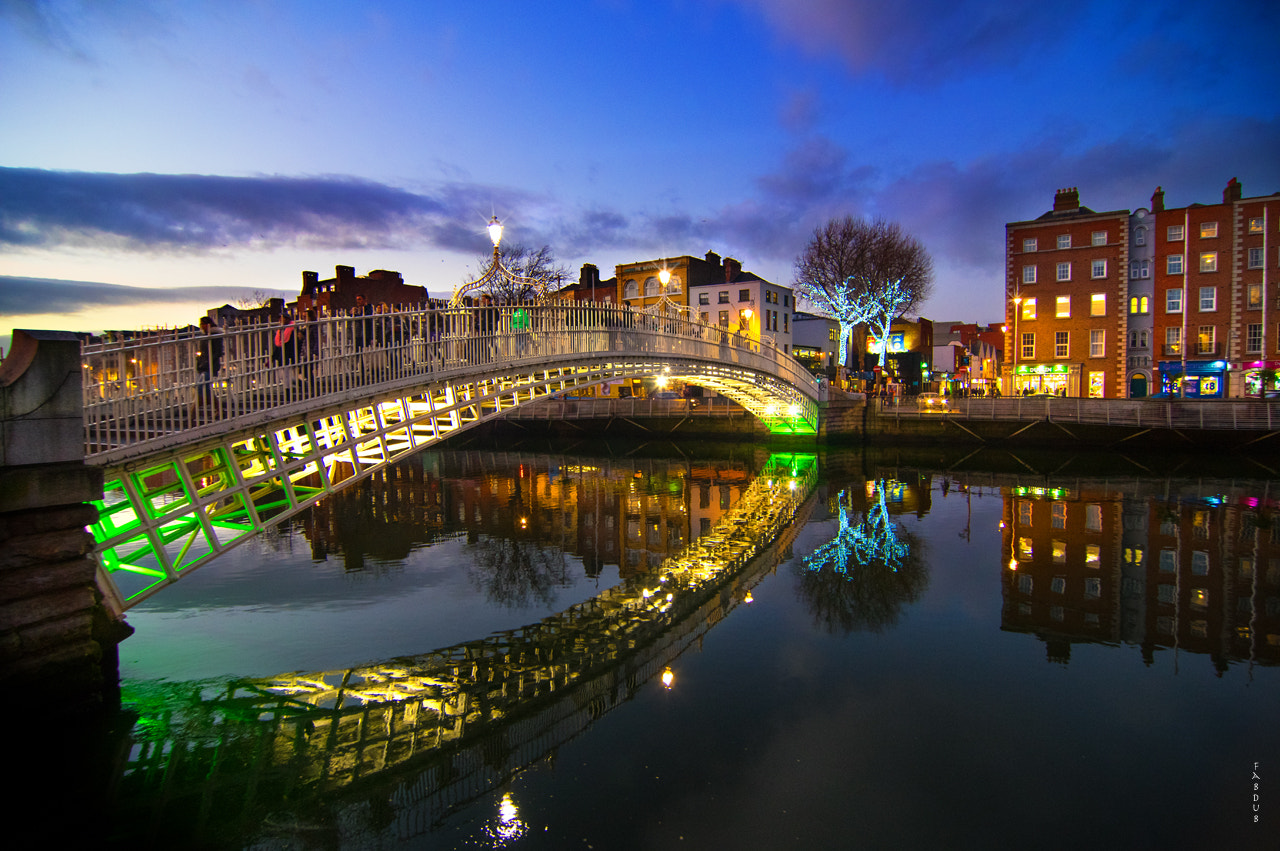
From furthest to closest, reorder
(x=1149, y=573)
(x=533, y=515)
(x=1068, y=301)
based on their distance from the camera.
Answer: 1. (x=1068, y=301)
2. (x=533, y=515)
3. (x=1149, y=573)

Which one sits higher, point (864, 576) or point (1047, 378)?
point (1047, 378)

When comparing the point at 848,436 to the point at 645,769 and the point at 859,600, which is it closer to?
the point at 859,600

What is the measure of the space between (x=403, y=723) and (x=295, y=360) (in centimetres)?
495

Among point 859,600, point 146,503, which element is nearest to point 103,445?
point 146,503

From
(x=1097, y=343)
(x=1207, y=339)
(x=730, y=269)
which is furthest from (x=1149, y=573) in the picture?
(x=730, y=269)

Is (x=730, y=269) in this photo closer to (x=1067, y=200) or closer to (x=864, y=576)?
(x=1067, y=200)

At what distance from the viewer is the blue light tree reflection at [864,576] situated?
9.77 m

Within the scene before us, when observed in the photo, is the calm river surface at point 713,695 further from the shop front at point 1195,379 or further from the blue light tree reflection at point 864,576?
the shop front at point 1195,379

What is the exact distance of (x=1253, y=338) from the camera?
37.3 metres

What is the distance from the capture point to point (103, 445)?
24.6 ft

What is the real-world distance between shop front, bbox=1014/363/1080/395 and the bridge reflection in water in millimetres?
38360

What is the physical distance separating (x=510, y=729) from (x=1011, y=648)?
5967mm

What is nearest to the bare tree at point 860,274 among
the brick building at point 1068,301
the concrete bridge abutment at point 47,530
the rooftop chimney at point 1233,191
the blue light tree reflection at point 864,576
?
the brick building at point 1068,301

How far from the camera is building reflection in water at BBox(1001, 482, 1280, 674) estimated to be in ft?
28.7
